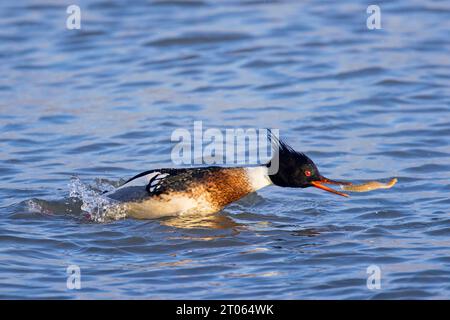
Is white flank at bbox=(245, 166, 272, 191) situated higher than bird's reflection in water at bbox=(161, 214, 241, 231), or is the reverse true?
white flank at bbox=(245, 166, 272, 191)

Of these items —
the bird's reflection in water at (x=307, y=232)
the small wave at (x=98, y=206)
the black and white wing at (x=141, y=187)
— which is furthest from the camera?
the small wave at (x=98, y=206)

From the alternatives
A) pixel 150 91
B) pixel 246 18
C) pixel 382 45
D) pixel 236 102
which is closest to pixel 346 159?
pixel 236 102

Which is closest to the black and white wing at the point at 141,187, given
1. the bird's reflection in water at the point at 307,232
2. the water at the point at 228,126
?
the water at the point at 228,126

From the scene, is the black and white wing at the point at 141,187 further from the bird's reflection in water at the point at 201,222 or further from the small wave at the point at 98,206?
the bird's reflection in water at the point at 201,222

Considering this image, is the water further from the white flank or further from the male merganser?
the white flank

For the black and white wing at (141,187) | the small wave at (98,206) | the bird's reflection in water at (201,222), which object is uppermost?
the black and white wing at (141,187)

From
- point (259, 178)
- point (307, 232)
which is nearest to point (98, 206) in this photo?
point (259, 178)

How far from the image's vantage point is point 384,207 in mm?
10297

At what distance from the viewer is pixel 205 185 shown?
9836 millimetres

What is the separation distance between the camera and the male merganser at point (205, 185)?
9.75 metres

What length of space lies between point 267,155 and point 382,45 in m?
5.47

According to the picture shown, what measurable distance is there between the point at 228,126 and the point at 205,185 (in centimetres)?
353

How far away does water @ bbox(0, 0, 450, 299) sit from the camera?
337 inches

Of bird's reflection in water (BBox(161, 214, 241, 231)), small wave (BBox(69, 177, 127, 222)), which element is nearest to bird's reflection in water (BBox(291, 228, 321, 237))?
bird's reflection in water (BBox(161, 214, 241, 231))
